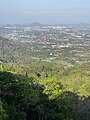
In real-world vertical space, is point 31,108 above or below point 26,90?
below

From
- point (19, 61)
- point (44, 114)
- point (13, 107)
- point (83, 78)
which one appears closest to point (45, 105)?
point (44, 114)

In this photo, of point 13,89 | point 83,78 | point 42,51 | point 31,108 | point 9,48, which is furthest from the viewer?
point 42,51

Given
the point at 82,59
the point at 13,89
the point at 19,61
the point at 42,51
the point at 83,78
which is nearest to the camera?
the point at 13,89

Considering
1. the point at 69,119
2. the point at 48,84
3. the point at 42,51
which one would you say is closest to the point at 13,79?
the point at 48,84

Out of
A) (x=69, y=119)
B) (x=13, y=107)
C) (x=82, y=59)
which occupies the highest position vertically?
(x=13, y=107)

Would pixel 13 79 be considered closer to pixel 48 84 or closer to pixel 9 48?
pixel 48 84

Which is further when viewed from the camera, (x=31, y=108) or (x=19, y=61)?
(x=19, y=61)

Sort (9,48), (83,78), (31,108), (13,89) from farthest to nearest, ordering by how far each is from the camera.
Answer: (9,48) → (83,78) → (31,108) → (13,89)

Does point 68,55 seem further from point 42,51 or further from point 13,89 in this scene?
point 13,89

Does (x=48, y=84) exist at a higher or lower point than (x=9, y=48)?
higher
